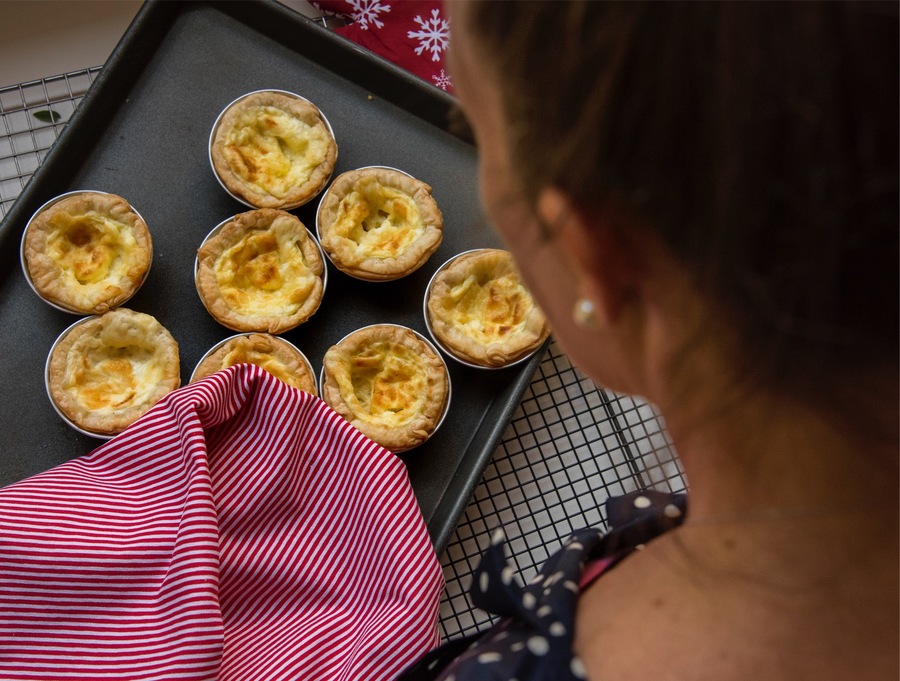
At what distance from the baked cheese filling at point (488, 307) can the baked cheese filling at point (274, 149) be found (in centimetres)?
47

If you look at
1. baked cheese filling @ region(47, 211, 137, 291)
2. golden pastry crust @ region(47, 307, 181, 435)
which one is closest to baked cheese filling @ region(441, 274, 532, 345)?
golden pastry crust @ region(47, 307, 181, 435)

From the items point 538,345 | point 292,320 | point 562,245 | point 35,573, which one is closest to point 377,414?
point 292,320

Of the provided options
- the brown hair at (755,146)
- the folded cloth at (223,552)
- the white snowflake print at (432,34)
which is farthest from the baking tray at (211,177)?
the brown hair at (755,146)

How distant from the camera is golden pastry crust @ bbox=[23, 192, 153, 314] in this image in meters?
1.77

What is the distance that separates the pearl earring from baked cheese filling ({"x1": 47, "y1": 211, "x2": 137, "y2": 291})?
137 cm

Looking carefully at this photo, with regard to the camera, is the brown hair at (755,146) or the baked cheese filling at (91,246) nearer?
the brown hair at (755,146)

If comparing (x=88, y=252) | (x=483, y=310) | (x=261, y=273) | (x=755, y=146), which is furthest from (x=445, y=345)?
(x=755, y=146)

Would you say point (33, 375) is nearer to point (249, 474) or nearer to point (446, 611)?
point (249, 474)

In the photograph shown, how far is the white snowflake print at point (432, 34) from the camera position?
6.69 feet

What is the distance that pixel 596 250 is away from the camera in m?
0.64

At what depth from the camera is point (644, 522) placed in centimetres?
109

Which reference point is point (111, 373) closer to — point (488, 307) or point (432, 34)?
point (488, 307)

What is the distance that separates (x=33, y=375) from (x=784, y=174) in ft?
5.71

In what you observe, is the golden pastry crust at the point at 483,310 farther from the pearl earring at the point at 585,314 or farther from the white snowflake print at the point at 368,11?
the pearl earring at the point at 585,314
